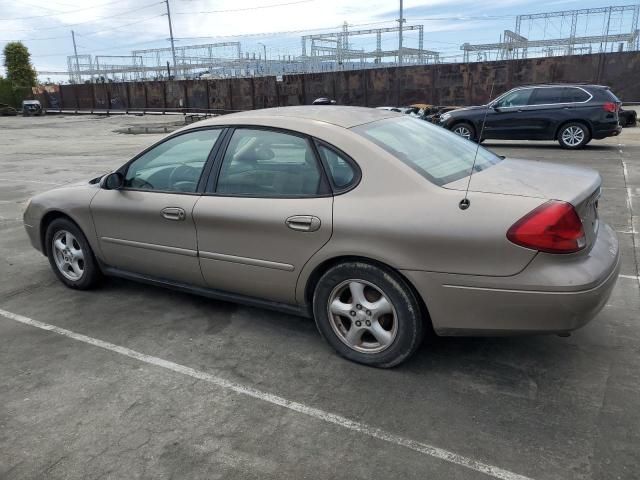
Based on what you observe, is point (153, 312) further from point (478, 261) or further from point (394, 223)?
point (478, 261)

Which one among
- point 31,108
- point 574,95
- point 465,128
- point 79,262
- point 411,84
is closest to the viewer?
point 79,262

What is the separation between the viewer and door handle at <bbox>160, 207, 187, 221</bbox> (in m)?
3.71

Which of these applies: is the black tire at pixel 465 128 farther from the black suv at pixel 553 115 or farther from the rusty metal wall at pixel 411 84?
the rusty metal wall at pixel 411 84

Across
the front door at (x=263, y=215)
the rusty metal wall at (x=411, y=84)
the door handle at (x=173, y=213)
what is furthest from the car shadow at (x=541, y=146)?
the door handle at (x=173, y=213)

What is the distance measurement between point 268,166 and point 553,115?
1195 cm

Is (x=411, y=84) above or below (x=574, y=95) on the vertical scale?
above

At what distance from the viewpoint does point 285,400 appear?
294 centimetres

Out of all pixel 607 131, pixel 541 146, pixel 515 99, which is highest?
pixel 515 99

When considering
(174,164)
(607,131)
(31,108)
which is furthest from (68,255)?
(31,108)

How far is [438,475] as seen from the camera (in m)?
2.33

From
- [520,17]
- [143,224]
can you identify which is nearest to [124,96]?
[520,17]

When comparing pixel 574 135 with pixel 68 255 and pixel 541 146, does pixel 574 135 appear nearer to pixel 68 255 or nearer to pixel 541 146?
pixel 541 146

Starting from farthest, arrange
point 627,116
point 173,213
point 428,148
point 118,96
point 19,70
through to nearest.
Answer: point 19,70, point 118,96, point 627,116, point 173,213, point 428,148

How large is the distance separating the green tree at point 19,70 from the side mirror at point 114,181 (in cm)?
5932
